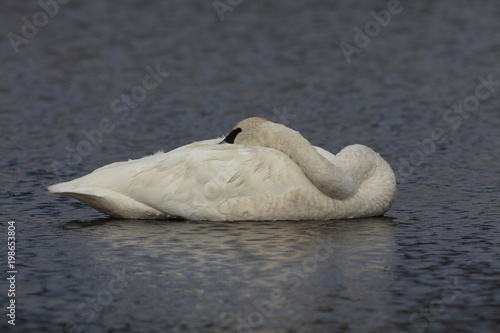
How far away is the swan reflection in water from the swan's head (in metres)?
1.15

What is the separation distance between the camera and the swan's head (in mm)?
13812

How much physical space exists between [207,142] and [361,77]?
973 cm

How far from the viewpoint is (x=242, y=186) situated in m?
13.4

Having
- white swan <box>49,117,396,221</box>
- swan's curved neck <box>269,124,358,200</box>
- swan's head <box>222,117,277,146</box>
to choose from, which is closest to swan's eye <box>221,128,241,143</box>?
swan's head <box>222,117,277,146</box>

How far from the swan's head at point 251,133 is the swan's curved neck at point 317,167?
0.57 feet

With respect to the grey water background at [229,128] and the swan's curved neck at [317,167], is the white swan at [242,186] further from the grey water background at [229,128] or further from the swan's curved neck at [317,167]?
the grey water background at [229,128]

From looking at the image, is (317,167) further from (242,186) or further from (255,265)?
(255,265)

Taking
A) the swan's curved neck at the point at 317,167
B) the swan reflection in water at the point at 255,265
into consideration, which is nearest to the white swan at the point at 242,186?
the swan's curved neck at the point at 317,167

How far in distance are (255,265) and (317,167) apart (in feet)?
8.19

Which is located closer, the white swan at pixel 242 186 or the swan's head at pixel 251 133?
the white swan at pixel 242 186

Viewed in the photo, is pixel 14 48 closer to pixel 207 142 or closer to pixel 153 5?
pixel 153 5

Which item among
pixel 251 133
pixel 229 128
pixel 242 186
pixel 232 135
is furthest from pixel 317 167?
pixel 229 128

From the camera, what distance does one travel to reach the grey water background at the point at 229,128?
9820 millimetres

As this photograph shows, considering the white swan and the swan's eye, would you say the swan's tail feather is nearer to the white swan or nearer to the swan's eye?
the white swan
